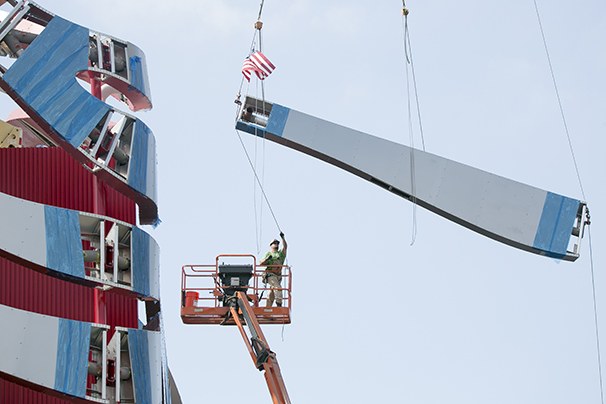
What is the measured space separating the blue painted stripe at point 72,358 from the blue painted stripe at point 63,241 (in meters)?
1.42

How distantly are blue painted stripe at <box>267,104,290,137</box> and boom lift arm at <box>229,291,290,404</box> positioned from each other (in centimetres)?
549

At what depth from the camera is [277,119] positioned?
28734mm

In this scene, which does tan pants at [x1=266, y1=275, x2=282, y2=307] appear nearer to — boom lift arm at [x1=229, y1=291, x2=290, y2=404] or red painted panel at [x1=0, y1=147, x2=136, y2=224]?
boom lift arm at [x1=229, y1=291, x2=290, y2=404]

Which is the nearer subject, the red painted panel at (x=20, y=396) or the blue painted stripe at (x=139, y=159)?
the red painted panel at (x=20, y=396)

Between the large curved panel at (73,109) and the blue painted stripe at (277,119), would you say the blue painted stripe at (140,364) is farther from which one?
the blue painted stripe at (277,119)

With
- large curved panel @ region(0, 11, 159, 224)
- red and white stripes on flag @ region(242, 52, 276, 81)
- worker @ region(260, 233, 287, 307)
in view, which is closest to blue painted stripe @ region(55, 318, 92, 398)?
large curved panel @ region(0, 11, 159, 224)

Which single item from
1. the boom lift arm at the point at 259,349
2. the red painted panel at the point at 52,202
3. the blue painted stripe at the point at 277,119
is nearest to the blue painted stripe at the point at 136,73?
the red painted panel at the point at 52,202

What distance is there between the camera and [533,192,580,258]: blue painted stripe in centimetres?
2584

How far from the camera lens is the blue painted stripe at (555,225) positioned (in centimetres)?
2584

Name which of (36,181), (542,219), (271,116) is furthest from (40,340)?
(542,219)

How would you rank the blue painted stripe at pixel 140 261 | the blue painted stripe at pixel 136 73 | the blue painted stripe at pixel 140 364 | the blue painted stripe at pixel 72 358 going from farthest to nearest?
1. the blue painted stripe at pixel 136 73
2. the blue painted stripe at pixel 140 261
3. the blue painted stripe at pixel 140 364
4. the blue painted stripe at pixel 72 358

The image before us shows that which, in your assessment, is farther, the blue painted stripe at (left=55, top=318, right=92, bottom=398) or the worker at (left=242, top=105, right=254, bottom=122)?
the worker at (left=242, top=105, right=254, bottom=122)

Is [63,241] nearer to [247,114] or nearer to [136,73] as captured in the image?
[136,73]

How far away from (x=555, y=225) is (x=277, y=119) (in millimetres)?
9549
